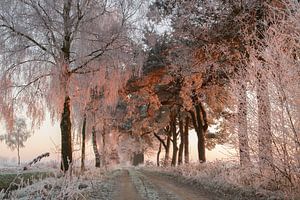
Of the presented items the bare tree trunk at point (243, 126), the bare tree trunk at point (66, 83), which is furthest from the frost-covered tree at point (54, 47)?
the bare tree trunk at point (243, 126)

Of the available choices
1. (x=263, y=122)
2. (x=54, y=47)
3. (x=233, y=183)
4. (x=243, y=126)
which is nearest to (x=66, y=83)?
(x=54, y=47)

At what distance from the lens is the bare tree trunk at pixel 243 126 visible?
1234cm

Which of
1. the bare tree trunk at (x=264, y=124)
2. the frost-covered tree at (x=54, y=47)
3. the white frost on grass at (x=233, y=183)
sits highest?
the frost-covered tree at (x=54, y=47)

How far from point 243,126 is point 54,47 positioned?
9.43 m

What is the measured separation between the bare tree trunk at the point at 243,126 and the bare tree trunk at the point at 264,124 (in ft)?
1.64

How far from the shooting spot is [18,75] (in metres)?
18.3

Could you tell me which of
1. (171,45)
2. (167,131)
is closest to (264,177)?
(171,45)

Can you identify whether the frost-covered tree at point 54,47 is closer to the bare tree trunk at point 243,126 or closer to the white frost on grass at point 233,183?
the white frost on grass at point 233,183

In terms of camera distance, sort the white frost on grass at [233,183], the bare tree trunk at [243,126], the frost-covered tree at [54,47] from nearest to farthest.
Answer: the bare tree trunk at [243,126] < the white frost on grass at [233,183] < the frost-covered tree at [54,47]

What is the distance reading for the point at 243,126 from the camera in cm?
1241

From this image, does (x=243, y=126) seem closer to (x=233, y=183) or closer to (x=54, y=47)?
(x=233, y=183)

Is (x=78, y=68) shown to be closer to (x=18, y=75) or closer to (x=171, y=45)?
(x=18, y=75)

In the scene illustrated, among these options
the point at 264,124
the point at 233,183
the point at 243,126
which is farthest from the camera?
the point at 233,183

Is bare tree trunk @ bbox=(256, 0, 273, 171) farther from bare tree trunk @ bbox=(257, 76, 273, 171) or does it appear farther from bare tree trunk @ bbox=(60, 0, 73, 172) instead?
bare tree trunk @ bbox=(60, 0, 73, 172)
